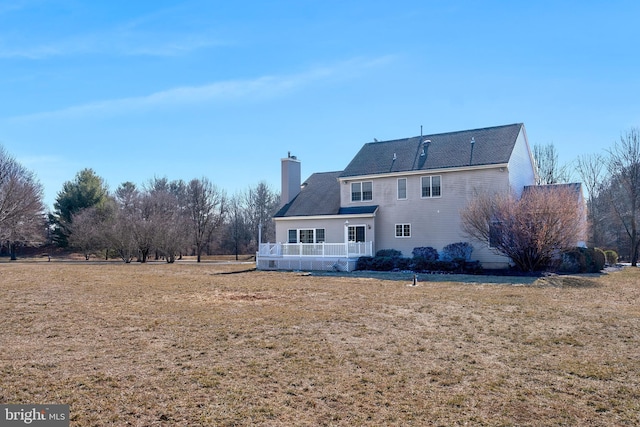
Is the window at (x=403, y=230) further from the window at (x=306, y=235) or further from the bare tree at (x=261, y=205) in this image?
the bare tree at (x=261, y=205)

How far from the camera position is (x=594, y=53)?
47.2 ft

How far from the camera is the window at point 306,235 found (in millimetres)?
28728

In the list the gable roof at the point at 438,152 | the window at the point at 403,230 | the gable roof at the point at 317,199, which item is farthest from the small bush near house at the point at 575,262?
the gable roof at the point at 317,199

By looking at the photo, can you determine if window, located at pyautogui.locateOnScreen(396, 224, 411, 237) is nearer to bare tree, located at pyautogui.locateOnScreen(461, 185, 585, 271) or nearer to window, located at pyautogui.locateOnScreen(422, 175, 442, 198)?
window, located at pyautogui.locateOnScreen(422, 175, 442, 198)

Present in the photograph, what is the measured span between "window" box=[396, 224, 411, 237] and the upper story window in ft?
8.95

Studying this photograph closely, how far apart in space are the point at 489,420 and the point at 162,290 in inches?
475

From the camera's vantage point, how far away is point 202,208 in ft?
161

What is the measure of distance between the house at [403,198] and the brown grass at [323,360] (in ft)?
42.0

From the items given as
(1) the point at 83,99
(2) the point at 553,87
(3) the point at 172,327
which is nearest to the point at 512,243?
(2) the point at 553,87

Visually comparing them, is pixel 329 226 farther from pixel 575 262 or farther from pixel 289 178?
pixel 575 262

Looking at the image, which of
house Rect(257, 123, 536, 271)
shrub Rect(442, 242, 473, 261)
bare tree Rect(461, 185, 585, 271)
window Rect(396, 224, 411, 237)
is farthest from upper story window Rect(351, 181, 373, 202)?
bare tree Rect(461, 185, 585, 271)

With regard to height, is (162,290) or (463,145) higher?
(463,145)

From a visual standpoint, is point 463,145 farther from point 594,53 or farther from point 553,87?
point 594,53

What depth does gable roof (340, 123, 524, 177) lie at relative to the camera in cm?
2500
